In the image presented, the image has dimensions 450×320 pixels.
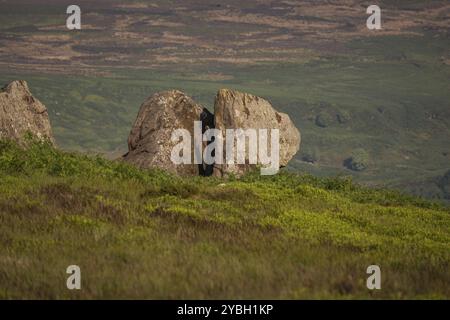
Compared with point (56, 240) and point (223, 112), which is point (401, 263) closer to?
point (56, 240)

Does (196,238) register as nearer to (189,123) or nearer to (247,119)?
(189,123)

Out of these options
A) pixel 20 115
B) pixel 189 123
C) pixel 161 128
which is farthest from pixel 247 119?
pixel 20 115

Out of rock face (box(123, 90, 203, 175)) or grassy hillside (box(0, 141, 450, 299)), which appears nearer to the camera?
grassy hillside (box(0, 141, 450, 299))

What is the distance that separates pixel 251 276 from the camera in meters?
14.6

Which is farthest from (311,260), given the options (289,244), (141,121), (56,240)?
(141,121)

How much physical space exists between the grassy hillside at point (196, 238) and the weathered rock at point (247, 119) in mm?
13176

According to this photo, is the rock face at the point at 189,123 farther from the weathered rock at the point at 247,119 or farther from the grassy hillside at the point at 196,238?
the grassy hillside at the point at 196,238

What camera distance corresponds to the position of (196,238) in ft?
58.7

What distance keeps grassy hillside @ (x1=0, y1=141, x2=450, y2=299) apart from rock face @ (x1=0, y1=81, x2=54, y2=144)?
10.5 meters

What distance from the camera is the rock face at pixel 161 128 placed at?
4062cm

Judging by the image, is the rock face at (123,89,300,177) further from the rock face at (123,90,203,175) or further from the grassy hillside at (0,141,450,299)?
the grassy hillside at (0,141,450,299)

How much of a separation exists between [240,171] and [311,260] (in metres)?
24.9

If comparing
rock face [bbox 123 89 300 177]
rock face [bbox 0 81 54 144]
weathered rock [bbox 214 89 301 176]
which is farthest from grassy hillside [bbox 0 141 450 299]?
weathered rock [bbox 214 89 301 176]

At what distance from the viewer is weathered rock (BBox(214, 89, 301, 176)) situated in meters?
42.9
